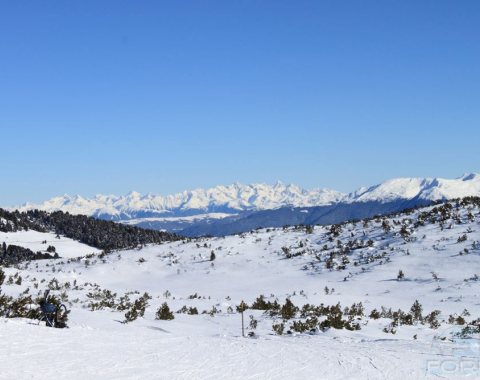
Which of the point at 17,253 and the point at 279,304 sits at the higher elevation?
the point at 17,253

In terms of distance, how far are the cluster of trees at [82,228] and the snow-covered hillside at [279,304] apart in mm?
35608

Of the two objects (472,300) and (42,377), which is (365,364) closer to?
(42,377)

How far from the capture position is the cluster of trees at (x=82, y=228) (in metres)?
75.4

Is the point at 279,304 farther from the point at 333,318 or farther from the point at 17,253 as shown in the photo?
the point at 17,253

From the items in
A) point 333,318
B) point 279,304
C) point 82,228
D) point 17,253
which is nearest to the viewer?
point 333,318

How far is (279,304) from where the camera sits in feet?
65.0

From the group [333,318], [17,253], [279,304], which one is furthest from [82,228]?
[333,318]

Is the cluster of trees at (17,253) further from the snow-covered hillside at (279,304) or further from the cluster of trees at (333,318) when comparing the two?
the cluster of trees at (333,318)

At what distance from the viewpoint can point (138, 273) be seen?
33.8m

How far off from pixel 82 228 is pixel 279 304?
68.3m

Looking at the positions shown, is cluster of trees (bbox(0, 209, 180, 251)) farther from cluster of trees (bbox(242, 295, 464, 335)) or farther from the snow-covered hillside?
cluster of trees (bbox(242, 295, 464, 335))

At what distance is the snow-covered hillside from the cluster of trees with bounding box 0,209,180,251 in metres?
35.6

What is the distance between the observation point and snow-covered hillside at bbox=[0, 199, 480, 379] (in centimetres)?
844

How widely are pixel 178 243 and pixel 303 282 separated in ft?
55.9
